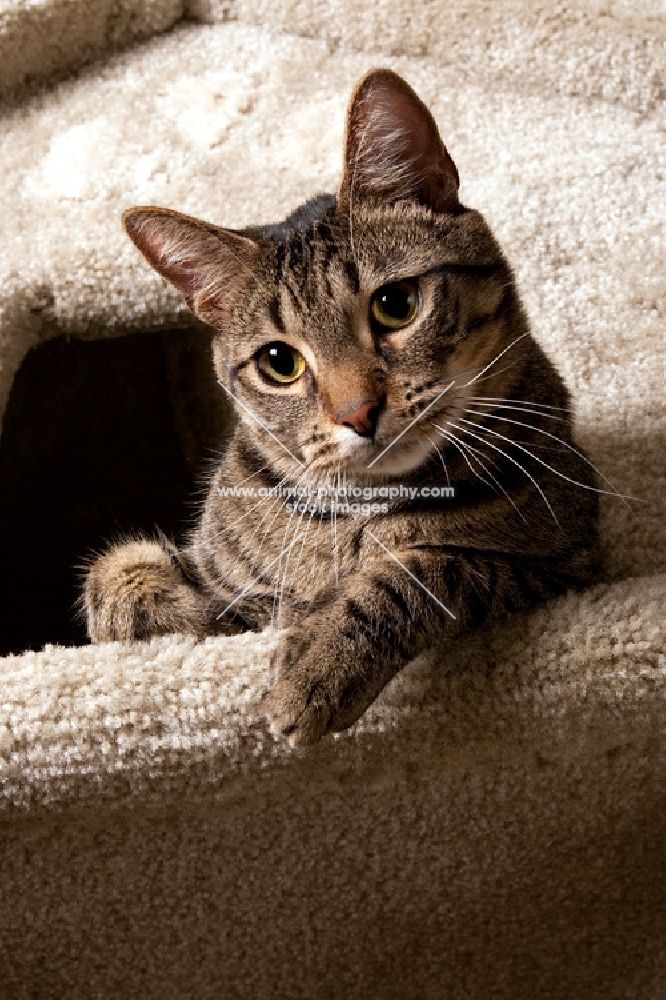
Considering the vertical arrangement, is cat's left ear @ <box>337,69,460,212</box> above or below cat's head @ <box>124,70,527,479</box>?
above

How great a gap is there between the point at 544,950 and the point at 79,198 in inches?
46.0

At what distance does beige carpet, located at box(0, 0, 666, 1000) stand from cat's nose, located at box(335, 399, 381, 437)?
213mm

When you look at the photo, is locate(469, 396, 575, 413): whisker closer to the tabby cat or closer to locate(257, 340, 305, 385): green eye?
the tabby cat

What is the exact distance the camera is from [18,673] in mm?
941

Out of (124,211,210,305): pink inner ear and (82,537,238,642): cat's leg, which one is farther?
(82,537,238,642): cat's leg

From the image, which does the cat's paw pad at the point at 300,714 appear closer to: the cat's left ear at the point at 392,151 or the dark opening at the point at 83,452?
the cat's left ear at the point at 392,151

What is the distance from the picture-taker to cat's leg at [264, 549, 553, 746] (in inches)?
32.4

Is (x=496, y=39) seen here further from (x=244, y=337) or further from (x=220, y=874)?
(x=220, y=874)

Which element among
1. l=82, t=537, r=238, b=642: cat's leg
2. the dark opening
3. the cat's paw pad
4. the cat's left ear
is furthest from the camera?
the dark opening

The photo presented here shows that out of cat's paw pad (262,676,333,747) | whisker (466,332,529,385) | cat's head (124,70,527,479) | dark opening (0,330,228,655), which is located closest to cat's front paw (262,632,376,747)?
cat's paw pad (262,676,333,747)

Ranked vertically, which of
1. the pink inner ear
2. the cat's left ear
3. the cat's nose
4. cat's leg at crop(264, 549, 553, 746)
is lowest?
Answer: cat's leg at crop(264, 549, 553, 746)

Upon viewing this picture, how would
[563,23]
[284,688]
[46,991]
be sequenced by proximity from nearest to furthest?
[284,688]
[46,991]
[563,23]

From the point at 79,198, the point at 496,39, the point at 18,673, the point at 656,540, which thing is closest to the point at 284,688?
the point at 18,673

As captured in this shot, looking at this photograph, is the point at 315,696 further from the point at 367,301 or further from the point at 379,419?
the point at 367,301
